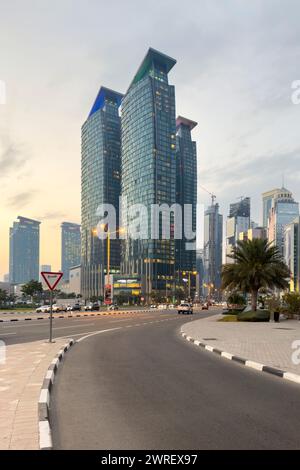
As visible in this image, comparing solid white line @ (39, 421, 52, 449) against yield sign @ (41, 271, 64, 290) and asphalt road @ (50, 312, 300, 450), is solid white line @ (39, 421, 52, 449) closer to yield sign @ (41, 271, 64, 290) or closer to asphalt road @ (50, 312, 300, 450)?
asphalt road @ (50, 312, 300, 450)

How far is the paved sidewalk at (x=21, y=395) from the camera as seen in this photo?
5.58 meters

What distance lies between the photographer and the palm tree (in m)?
38.1

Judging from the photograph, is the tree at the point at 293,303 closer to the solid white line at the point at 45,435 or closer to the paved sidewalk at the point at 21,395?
the paved sidewalk at the point at 21,395

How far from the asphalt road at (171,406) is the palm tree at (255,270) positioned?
2605 centimetres

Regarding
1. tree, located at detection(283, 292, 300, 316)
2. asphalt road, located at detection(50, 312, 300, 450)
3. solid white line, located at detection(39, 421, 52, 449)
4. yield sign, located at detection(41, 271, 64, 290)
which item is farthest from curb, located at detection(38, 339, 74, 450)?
tree, located at detection(283, 292, 300, 316)

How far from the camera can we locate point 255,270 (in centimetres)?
3784

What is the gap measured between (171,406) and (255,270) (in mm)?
31667

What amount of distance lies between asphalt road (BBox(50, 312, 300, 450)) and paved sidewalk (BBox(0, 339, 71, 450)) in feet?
1.24

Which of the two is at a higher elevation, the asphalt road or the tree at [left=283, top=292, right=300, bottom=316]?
the asphalt road

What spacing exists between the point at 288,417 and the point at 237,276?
106 feet

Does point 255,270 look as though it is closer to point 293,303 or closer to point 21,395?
point 293,303

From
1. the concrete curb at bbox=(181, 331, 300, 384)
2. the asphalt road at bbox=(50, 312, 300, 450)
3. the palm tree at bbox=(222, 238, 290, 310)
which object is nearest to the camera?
the asphalt road at bbox=(50, 312, 300, 450)

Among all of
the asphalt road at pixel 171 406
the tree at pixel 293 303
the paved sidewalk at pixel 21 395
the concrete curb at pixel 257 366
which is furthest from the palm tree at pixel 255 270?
the paved sidewalk at pixel 21 395
